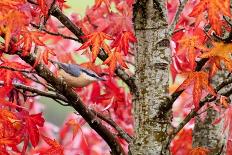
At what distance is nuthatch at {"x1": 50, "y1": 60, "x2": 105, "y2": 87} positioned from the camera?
255 centimetres

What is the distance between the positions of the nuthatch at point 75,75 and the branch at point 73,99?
0.53ft

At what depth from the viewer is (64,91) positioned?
91.6 inches

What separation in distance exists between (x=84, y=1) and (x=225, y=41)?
713cm

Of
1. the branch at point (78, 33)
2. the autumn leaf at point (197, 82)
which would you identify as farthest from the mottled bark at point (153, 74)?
the autumn leaf at point (197, 82)

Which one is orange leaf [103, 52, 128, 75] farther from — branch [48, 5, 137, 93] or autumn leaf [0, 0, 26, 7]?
autumn leaf [0, 0, 26, 7]

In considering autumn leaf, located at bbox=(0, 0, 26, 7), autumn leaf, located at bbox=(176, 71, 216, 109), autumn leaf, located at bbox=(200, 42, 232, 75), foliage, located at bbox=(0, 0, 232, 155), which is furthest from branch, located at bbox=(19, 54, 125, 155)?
autumn leaf, located at bbox=(200, 42, 232, 75)

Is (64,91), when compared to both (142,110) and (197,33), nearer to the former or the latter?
(142,110)

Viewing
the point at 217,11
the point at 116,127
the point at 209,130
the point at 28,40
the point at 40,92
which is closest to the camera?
the point at 217,11

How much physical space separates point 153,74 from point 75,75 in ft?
1.18

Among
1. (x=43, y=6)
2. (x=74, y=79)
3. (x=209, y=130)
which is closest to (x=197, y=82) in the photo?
(x=74, y=79)

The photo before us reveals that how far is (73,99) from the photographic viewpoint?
2357mm

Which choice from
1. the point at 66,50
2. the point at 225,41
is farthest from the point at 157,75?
the point at 66,50

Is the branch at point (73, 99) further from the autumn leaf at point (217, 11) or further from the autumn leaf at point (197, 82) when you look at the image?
the autumn leaf at point (217, 11)

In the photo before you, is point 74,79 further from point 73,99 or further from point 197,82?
point 197,82
